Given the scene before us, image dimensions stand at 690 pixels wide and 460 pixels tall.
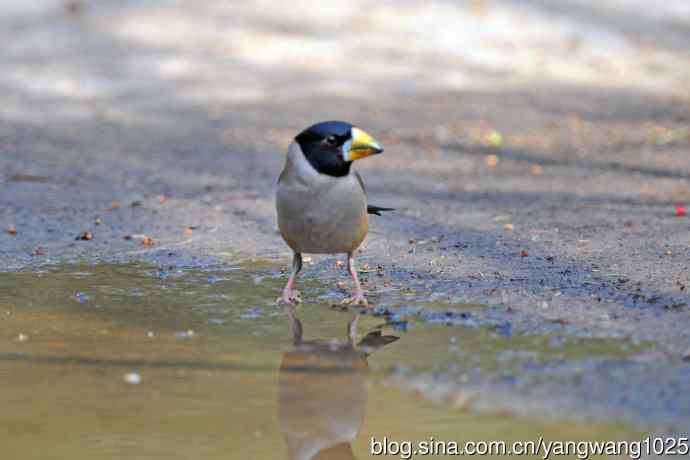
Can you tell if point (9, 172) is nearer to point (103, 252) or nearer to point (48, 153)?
point (48, 153)

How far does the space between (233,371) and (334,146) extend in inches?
48.3

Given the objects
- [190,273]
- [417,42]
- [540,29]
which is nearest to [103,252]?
[190,273]

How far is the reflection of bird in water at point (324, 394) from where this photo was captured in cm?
374

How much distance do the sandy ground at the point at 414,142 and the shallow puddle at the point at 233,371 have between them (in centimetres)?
36

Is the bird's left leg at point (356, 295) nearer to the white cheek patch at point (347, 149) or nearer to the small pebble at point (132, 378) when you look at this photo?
the white cheek patch at point (347, 149)

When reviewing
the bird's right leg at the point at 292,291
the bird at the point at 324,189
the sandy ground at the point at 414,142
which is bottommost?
the sandy ground at the point at 414,142

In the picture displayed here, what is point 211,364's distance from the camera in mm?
4512

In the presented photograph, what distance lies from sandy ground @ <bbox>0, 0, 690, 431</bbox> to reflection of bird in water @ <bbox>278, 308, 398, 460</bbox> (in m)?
0.78

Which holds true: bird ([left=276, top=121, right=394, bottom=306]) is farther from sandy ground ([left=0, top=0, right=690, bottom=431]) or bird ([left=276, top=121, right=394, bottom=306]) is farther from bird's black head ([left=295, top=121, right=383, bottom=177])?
sandy ground ([left=0, top=0, right=690, bottom=431])

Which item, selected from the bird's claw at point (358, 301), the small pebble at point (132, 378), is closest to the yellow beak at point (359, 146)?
the bird's claw at point (358, 301)

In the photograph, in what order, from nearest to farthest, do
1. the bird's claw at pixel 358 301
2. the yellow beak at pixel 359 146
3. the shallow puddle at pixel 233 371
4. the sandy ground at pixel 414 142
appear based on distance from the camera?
the shallow puddle at pixel 233 371 < the yellow beak at pixel 359 146 < the bird's claw at pixel 358 301 < the sandy ground at pixel 414 142

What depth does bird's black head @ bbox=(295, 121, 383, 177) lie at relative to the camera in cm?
506

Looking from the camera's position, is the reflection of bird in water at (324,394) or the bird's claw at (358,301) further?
the bird's claw at (358,301)

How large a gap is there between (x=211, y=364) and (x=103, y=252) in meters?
2.60
